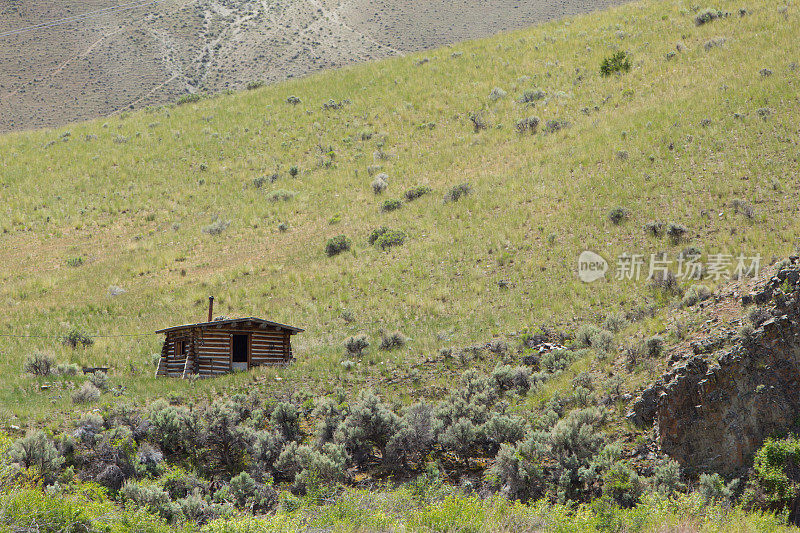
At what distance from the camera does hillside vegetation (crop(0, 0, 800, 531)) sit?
14766 millimetres

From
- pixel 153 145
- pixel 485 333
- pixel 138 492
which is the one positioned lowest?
pixel 138 492

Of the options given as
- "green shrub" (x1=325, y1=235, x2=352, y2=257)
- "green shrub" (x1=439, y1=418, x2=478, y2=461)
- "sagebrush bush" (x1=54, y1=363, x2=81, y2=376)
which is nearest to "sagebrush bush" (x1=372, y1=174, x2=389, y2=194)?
"green shrub" (x1=325, y1=235, x2=352, y2=257)

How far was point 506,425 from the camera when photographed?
53.5 ft

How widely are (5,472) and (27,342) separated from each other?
44.7ft

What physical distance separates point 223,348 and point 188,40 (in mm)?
78351

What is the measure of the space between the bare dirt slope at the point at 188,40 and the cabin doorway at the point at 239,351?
5953 centimetres

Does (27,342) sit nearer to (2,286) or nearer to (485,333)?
(2,286)

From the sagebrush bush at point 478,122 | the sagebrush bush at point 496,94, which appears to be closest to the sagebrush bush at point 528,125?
the sagebrush bush at point 478,122

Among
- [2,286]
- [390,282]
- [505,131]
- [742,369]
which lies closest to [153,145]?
[2,286]

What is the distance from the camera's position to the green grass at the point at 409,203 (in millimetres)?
23844

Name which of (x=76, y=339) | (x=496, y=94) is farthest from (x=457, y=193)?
(x=76, y=339)

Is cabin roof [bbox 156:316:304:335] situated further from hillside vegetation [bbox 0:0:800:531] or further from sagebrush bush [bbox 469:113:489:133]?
sagebrush bush [bbox 469:113:489:133]

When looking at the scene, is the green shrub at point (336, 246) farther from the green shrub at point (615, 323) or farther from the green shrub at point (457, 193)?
the green shrub at point (615, 323)

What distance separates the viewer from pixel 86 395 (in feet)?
61.6
